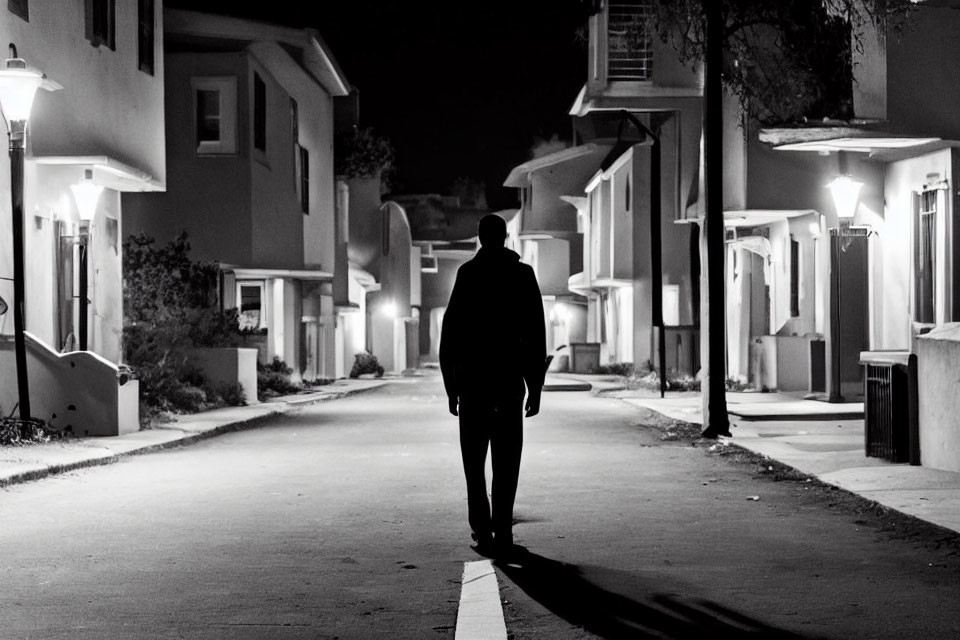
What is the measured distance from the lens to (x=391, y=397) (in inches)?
1337

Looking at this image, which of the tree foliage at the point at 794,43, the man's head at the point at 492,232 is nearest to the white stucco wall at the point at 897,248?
the tree foliage at the point at 794,43

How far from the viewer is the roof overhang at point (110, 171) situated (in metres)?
20.1

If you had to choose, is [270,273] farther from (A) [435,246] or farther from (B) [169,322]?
(A) [435,246]

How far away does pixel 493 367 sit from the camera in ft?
28.8

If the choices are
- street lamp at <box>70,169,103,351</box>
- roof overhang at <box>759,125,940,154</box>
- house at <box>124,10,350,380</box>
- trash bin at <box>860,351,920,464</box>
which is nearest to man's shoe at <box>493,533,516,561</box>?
trash bin at <box>860,351,920,464</box>

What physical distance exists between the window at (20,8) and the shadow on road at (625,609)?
524 inches

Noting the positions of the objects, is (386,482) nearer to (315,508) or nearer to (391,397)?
(315,508)

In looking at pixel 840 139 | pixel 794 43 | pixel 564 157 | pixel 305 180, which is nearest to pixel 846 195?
pixel 840 139

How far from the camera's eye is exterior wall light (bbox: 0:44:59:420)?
1570 cm

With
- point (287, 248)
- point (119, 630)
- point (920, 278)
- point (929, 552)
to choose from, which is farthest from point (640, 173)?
point (119, 630)

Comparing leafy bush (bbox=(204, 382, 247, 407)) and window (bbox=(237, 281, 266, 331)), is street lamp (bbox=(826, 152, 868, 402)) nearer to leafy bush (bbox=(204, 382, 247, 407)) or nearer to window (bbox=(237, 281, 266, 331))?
leafy bush (bbox=(204, 382, 247, 407))

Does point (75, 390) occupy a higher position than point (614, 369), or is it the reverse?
point (75, 390)

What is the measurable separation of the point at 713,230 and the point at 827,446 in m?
3.81

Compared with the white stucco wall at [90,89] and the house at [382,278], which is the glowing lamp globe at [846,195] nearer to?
the white stucco wall at [90,89]
